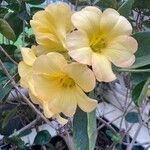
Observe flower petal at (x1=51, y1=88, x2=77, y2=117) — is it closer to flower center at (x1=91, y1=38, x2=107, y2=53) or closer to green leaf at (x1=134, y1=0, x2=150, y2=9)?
flower center at (x1=91, y1=38, x2=107, y2=53)

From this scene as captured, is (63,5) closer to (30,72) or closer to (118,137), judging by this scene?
(30,72)

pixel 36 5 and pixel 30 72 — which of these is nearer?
pixel 30 72

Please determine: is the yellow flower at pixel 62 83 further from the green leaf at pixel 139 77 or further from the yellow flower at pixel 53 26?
the green leaf at pixel 139 77

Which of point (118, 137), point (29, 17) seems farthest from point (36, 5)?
point (118, 137)

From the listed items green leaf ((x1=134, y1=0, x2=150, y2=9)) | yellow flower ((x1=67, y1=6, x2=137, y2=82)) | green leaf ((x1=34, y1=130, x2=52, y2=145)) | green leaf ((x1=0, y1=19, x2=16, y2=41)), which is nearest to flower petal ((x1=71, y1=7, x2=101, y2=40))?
yellow flower ((x1=67, y1=6, x2=137, y2=82))

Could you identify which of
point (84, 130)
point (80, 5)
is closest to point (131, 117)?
point (80, 5)

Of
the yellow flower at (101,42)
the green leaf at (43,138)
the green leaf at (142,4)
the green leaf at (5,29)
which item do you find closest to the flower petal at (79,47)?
the yellow flower at (101,42)

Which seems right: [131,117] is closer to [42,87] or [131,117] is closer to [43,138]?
[43,138]
